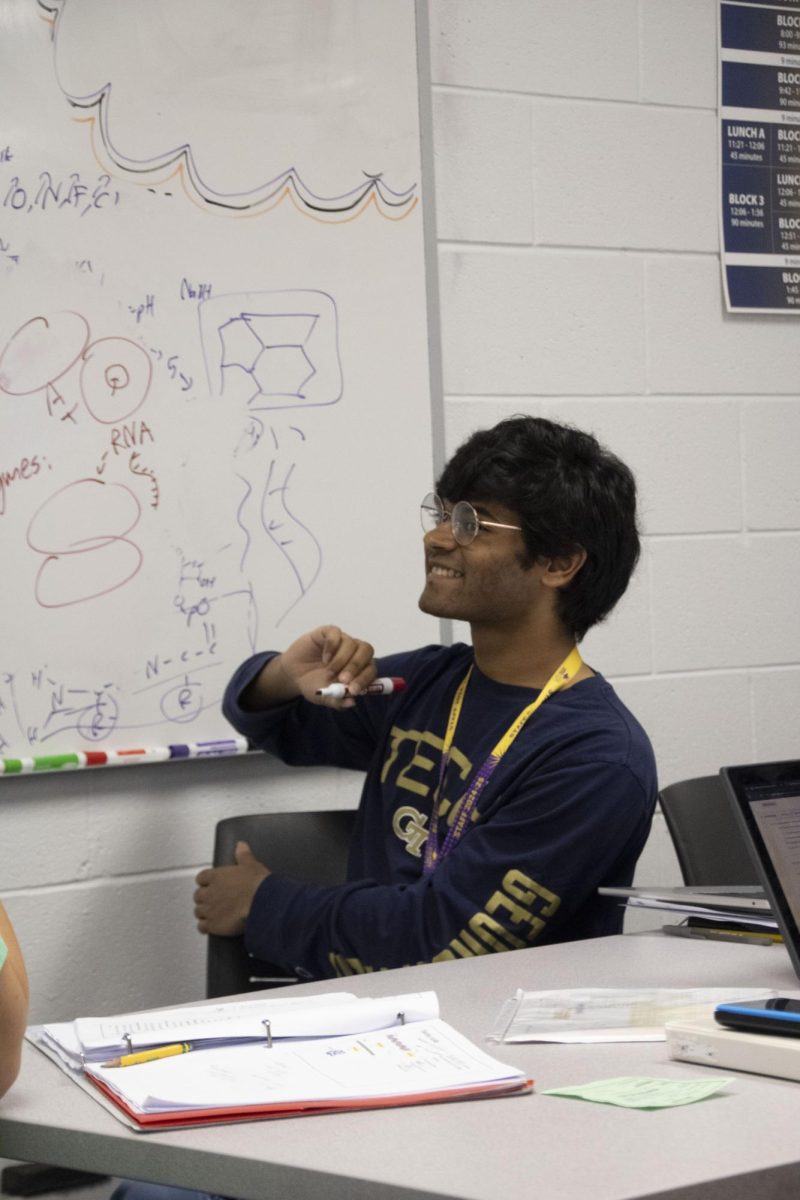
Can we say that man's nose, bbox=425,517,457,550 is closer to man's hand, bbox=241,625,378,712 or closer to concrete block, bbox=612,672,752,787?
man's hand, bbox=241,625,378,712

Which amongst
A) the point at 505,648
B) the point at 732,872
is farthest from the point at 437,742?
the point at 732,872

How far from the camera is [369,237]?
234cm

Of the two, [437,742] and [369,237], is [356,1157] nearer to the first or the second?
[437,742]

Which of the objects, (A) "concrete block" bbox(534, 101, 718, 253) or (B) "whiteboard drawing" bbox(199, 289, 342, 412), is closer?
(B) "whiteboard drawing" bbox(199, 289, 342, 412)

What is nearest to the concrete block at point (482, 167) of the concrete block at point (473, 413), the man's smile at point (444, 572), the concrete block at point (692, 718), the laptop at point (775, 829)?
the concrete block at point (473, 413)

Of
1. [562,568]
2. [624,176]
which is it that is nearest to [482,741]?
[562,568]

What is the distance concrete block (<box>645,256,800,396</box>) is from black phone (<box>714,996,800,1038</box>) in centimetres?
164

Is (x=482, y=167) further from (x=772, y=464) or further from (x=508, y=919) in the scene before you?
(x=508, y=919)

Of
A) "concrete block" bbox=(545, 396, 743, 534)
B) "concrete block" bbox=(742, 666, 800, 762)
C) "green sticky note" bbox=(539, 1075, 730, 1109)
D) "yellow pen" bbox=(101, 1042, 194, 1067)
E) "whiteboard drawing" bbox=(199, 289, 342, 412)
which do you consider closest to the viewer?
"green sticky note" bbox=(539, 1075, 730, 1109)

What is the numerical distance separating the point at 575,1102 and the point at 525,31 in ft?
6.58

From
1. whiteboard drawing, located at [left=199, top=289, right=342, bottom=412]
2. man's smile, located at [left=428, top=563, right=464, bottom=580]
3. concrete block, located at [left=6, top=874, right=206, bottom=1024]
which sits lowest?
concrete block, located at [left=6, top=874, right=206, bottom=1024]

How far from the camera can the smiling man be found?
1.72 m

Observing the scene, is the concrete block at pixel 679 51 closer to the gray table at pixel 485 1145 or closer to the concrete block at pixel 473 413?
the concrete block at pixel 473 413

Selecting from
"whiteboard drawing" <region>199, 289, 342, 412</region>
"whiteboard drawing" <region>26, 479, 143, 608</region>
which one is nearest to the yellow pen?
"whiteboard drawing" <region>26, 479, 143, 608</region>
